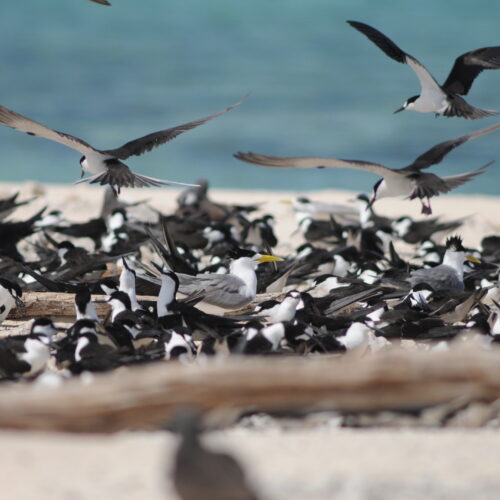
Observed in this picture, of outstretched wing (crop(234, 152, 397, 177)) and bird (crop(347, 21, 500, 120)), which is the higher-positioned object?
bird (crop(347, 21, 500, 120))

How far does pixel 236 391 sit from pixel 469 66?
15.7 feet

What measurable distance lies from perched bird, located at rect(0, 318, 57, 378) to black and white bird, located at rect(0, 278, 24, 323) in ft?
2.95

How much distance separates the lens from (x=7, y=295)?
5324 mm

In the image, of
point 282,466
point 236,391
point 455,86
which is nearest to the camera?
point 282,466

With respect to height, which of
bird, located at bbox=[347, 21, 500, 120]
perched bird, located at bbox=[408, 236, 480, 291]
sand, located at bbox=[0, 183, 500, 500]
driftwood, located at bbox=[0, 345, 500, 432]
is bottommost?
perched bird, located at bbox=[408, 236, 480, 291]

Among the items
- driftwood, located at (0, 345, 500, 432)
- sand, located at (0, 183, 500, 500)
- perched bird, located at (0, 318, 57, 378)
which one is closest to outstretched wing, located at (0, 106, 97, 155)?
perched bird, located at (0, 318, 57, 378)

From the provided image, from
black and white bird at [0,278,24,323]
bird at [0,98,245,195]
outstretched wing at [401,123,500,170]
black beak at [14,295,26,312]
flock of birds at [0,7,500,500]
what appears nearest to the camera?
flock of birds at [0,7,500,500]

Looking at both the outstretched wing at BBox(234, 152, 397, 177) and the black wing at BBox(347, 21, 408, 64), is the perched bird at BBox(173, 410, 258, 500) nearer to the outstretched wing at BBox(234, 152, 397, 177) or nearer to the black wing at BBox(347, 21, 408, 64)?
the outstretched wing at BBox(234, 152, 397, 177)

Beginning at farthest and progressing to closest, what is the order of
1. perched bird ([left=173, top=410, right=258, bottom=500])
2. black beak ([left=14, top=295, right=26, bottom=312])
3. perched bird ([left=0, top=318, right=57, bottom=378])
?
black beak ([left=14, top=295, right=26, bottom=312]) < perched bird ([left=0, top=318, right=57, bottom=378]) < perched bird ([left=173, top=410, right=258, bottom=500])

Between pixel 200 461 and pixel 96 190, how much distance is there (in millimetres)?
14782

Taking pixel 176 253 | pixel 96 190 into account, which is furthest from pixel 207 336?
pixel 96 190

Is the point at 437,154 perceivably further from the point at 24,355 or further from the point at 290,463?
the point at 290,463

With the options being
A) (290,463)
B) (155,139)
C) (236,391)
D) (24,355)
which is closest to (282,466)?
(290,463)

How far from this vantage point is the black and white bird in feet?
17.3
